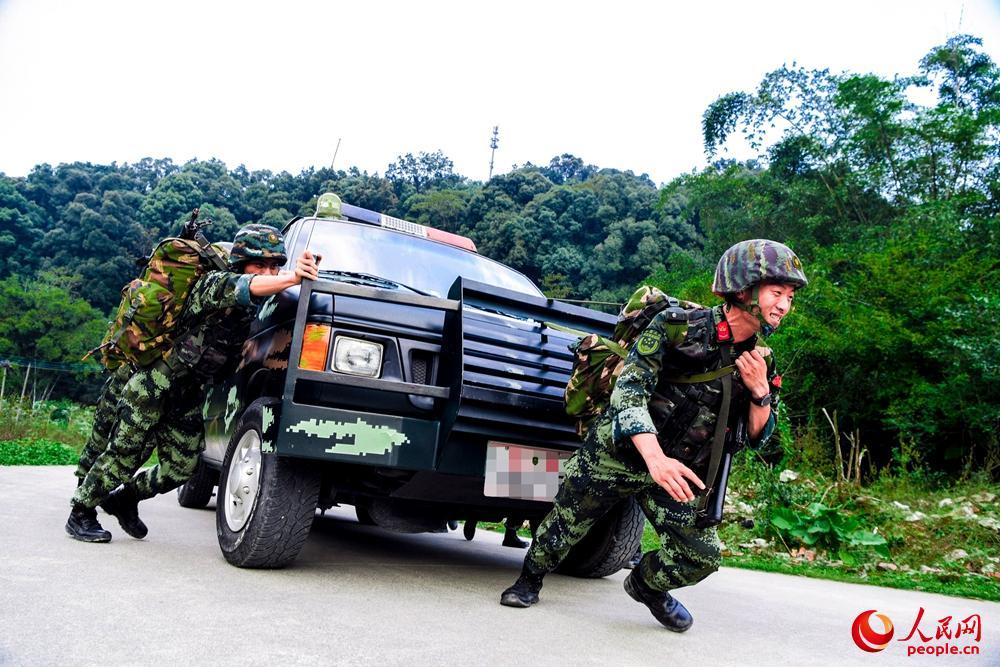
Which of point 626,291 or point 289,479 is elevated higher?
point 626,291

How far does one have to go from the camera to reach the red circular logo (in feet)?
11.6

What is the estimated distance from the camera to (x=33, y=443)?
12.9 metres

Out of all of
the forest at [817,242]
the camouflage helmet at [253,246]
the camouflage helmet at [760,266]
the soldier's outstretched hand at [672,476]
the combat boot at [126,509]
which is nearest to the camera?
the soldier's outstretched hand at [672,476]

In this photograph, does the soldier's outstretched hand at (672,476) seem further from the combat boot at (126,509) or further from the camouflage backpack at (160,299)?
the combat boot at (126,509)

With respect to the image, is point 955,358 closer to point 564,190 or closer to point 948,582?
point 948,582

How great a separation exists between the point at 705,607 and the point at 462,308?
83.1 inches

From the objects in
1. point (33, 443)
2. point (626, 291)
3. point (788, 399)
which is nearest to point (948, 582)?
point (788, 399)

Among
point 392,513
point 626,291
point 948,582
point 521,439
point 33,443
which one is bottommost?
point 33,443

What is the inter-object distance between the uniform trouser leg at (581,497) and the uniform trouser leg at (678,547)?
15 cm

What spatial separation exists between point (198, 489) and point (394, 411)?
11.8 feet

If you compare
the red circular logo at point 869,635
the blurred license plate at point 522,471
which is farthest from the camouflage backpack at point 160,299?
the red circular logo at point 869,635

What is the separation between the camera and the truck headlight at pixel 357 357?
3.61 m

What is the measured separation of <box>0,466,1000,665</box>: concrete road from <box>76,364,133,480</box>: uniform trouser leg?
1.50ft

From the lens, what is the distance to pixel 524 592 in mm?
3711
